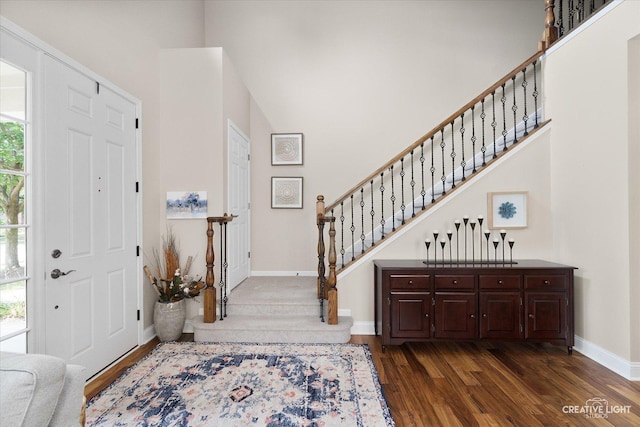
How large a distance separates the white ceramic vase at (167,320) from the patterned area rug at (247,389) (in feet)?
0.68

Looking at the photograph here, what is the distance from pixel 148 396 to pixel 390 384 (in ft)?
6.26

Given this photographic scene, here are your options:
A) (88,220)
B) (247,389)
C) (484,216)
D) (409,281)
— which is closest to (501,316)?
(409,281)

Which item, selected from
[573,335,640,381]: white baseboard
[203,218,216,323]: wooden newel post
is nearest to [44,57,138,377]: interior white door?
[203,218,216,323]: wooden newel post

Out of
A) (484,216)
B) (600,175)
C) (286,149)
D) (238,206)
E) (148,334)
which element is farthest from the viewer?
(286,149)

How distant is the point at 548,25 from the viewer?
405 cm

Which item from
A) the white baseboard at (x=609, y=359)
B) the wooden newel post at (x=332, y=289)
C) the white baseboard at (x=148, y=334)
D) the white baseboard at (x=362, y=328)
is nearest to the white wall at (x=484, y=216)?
the white baseboard at (x=362, y=328)

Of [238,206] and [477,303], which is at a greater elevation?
[238,206]

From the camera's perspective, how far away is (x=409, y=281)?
11.3 ft

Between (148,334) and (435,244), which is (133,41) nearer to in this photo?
(148,334)

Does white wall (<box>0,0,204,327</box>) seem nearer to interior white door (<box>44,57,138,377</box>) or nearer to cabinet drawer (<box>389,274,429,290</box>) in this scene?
interior white door (<box>44,57,138,377</box>)

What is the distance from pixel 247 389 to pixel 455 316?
2.11 metres

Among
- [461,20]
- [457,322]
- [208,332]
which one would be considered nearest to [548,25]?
[461,20]

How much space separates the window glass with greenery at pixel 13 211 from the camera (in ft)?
7.16

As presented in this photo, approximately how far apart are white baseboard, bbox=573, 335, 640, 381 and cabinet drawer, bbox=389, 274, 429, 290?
1.63 m
